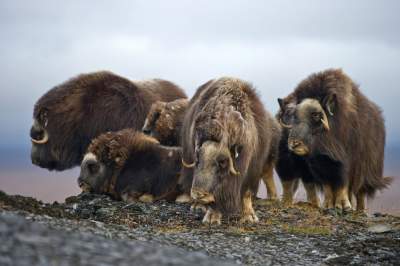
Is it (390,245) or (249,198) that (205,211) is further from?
(390,245)

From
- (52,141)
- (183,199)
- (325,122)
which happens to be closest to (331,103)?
(325,122)

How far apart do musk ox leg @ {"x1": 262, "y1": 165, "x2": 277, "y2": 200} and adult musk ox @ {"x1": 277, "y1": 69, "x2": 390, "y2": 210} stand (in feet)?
0.82

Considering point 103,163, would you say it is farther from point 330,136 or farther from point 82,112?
point 330,136

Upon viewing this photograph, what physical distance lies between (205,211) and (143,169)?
164cm

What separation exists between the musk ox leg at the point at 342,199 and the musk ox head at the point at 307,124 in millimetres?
652

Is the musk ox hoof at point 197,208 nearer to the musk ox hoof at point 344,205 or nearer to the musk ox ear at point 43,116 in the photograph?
the musk ox hoof at point 344,205

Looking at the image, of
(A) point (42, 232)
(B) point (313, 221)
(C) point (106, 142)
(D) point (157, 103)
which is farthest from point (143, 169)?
(A) point (42, 232)

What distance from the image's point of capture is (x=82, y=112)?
37.6ft

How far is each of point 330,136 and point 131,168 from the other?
2.49 meters

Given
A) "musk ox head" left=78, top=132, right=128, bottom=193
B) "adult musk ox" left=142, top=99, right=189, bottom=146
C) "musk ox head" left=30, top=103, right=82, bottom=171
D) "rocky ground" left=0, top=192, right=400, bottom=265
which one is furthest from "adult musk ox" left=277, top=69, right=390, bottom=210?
"musk ox head" left=30, top=103, right=82, bottom=171

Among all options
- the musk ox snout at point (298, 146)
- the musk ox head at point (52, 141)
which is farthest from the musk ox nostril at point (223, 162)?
the musk ox head at point (52, 141)

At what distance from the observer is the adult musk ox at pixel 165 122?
10719 mm

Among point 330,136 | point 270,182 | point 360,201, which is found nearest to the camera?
point 330,136

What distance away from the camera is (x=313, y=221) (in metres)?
8.77
